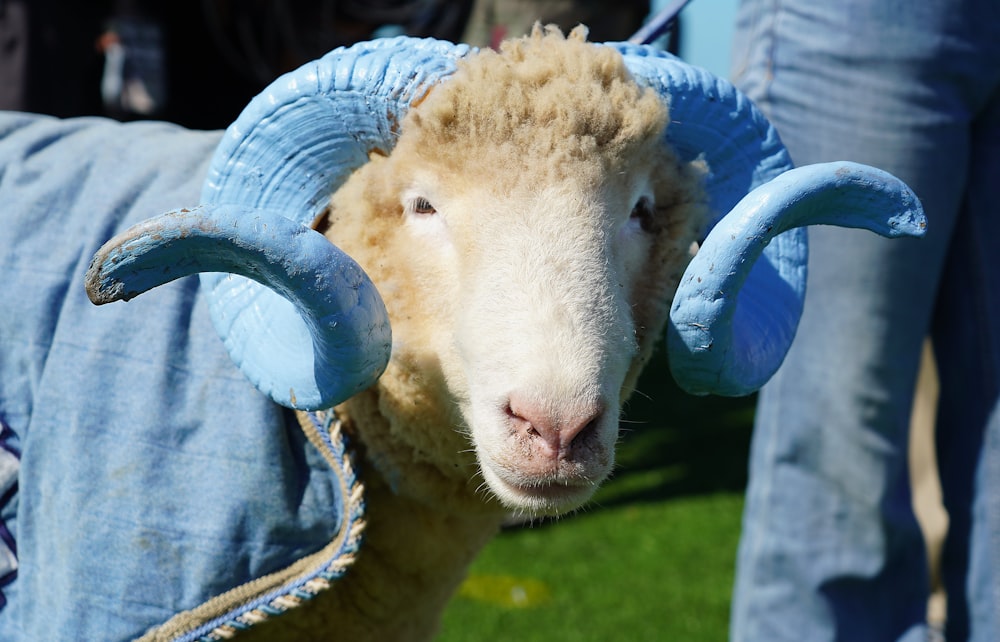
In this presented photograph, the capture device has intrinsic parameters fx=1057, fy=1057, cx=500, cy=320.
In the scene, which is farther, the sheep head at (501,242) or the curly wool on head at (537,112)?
the curly wool on head at (537,112)

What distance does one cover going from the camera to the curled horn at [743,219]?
152 cm

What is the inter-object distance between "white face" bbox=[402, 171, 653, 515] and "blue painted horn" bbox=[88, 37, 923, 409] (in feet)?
0.41

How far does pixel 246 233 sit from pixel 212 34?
3148 millimetres

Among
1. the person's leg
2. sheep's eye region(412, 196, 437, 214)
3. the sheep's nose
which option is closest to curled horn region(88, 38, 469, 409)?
sheep's eye region(412, 196, 437, 214)

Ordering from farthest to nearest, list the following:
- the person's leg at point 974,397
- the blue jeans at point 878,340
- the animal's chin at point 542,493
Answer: the person's leg at point 974,397 < the blue jeans at point 878,340 < the animal's chin at point 542,493

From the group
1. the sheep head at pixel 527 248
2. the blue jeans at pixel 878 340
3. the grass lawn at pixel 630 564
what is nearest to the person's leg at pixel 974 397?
the blue jeans at pixel 878 340

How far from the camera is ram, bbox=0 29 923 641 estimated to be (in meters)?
1.48

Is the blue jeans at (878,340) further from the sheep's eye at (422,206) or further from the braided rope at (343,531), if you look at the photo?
the braided rope at (343,531)

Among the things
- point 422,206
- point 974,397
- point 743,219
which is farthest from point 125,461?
point 974,397

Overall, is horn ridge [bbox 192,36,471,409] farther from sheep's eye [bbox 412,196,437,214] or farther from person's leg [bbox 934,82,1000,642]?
person's leg [bbox 934,82,1000,642]

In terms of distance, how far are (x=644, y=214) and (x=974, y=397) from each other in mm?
1153

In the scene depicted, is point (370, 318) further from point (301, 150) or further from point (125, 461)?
point (125, 461)

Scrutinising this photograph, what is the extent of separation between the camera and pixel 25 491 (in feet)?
5.80

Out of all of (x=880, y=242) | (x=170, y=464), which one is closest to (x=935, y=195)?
Result: (x=880, y=242)
